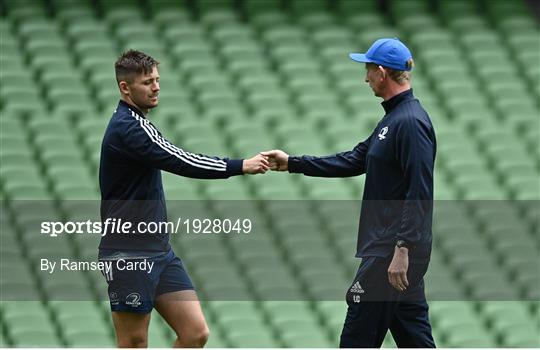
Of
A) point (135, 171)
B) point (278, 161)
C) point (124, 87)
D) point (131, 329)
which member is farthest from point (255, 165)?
point (131, 329)

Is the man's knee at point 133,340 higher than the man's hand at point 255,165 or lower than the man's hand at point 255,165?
lower

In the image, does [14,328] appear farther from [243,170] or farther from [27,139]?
[243,170]

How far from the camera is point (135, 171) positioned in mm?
5938

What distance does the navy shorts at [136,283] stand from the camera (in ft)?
19.5

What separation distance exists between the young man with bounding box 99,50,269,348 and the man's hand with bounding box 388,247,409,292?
837 mm

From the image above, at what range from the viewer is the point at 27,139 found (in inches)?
432

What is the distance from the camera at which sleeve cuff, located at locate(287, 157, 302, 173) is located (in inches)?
249

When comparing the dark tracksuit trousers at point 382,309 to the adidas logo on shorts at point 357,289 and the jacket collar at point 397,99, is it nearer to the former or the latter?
the adidas logo on shorts at point 357,289

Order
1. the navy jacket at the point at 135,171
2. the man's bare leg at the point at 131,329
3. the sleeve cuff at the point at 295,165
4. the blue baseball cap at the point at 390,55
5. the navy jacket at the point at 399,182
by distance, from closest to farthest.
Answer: the navy jacket at the point at 399,182
the blue baseball cap at the point at 390,55
the navy jacket at the point at 135,171
the man's bare leg at the point at 131,329
the sleeve cuff at the point at 295,165

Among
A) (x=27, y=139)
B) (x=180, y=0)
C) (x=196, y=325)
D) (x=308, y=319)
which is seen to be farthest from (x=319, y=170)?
(x=180, y=0)

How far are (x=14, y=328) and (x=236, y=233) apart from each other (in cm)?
199

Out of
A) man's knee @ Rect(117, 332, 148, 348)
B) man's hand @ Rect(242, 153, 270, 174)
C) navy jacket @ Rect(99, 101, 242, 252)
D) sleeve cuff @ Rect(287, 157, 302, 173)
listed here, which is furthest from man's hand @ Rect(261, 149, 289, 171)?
man's knee @ Rect(117, 332, 148, 348)

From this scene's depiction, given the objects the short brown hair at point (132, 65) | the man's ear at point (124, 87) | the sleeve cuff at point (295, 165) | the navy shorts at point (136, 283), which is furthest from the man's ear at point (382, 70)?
the navy shorts at point (136, 283)

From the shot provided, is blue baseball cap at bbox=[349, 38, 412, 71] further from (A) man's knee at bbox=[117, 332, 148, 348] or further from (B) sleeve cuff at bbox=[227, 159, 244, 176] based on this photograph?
(A) man's knee at bbox=[117, 332, 148, 348]
